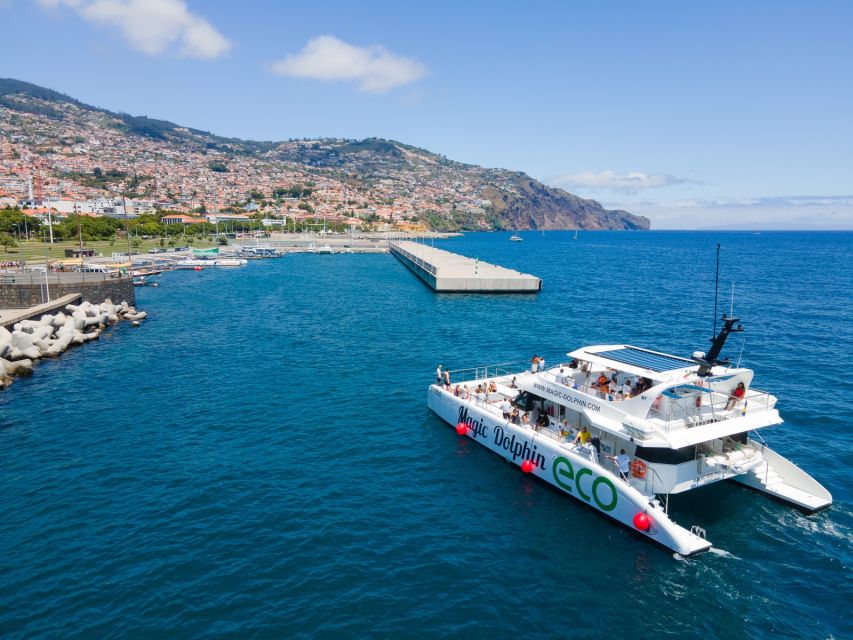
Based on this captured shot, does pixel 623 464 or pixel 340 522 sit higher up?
pixel 623 464

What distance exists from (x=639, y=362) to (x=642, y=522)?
526 cm

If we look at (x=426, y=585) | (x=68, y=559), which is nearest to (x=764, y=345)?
(x=426, y=585)

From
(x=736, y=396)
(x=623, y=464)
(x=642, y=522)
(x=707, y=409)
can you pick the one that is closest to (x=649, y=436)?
(x=623, y=464)

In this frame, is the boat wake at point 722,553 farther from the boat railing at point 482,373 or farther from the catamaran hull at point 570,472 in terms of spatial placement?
the boat railing at point 482,373

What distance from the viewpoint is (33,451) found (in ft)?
65.9

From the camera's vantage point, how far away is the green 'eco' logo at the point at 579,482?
15.4 m

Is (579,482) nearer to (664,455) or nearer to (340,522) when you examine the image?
(664,455)

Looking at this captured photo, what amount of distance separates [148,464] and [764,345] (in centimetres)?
3969

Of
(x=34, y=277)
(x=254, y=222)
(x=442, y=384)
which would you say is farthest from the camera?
(x=254, y=222)

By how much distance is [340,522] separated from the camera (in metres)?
15.6

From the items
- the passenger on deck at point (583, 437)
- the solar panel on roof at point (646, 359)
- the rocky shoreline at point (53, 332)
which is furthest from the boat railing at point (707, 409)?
the rocky shoreline at point (53, 332)

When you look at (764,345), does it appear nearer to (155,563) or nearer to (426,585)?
(426,585)

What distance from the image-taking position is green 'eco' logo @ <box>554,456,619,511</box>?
1544cm

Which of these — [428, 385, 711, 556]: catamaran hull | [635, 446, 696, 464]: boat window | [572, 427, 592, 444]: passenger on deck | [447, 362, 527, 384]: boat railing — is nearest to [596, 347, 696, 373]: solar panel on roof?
[635, 446, 696, 464]: boat window
